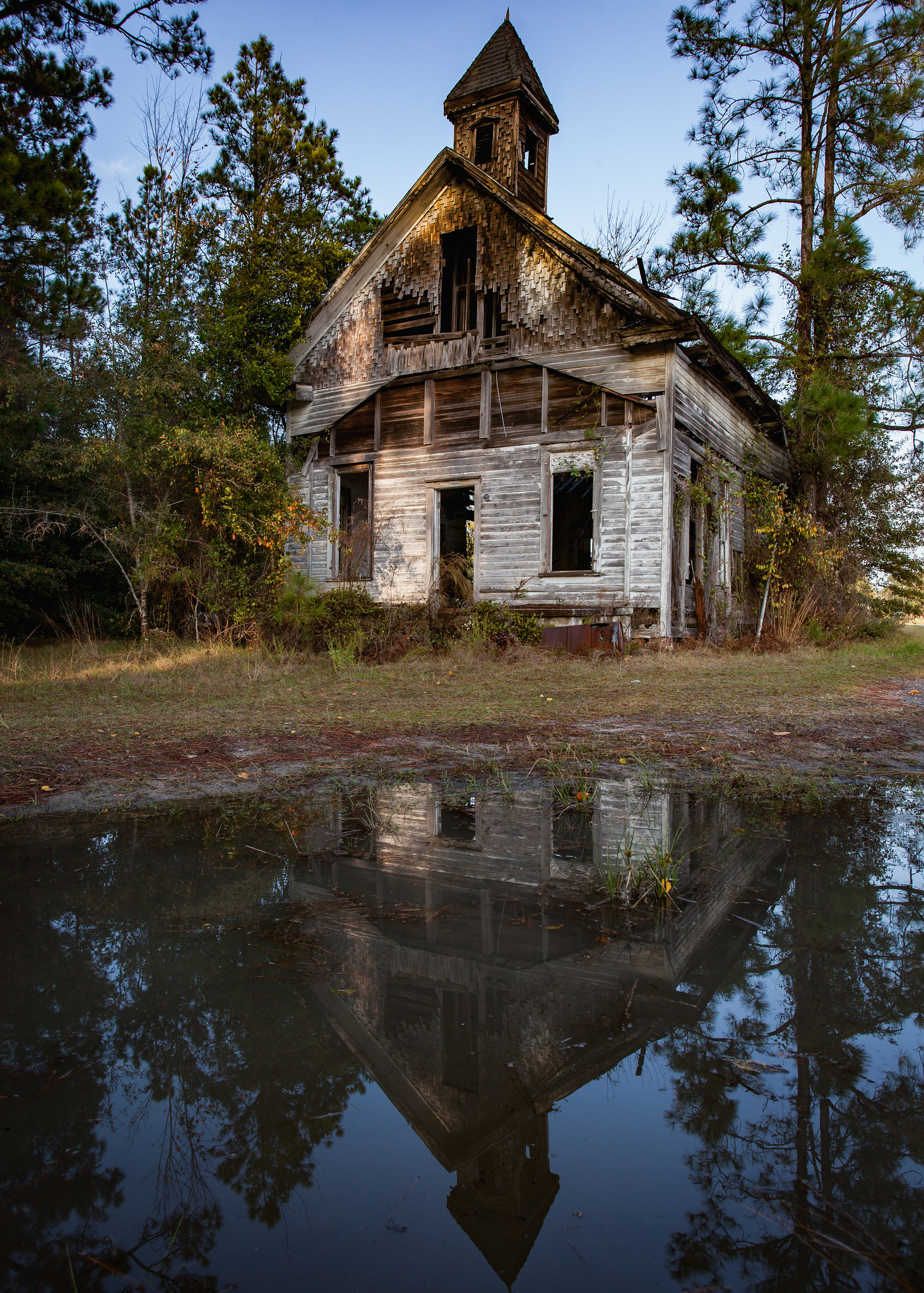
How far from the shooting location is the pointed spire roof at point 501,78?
582 inches

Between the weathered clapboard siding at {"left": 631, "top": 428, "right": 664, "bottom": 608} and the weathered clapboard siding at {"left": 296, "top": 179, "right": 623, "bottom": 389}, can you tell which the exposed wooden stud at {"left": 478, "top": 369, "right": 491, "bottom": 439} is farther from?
the weathered clapboard siding at {"left": 631, "top": 428, "right": 664, "bottom": 608}

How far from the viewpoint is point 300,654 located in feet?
40.4

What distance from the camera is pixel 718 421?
14.6 metres

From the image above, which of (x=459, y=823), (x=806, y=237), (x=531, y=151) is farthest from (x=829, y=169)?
(x=459, y=823)

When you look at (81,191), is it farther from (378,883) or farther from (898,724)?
(898,724)

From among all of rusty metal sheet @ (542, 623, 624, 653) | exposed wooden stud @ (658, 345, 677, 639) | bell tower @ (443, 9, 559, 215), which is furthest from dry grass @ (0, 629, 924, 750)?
bell tower @ (443, 9, 559, 215)

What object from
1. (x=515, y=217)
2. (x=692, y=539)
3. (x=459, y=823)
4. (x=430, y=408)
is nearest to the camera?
(x=459, y=823)

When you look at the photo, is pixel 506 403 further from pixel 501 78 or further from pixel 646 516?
pixel 501 78

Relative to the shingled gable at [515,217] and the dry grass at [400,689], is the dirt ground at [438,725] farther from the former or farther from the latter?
the shingled gable at [515,217]

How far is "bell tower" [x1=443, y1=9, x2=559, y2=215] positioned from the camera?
48.7 feet

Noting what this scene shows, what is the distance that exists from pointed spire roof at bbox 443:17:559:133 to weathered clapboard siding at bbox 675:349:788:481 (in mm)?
6654

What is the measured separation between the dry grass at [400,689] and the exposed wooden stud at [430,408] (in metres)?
4.28

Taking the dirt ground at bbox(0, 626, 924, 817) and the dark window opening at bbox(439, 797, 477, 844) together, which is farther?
the dirt ground at bbox(0, 626, 924, 817)

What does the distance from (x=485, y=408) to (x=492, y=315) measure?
1.68 meters
